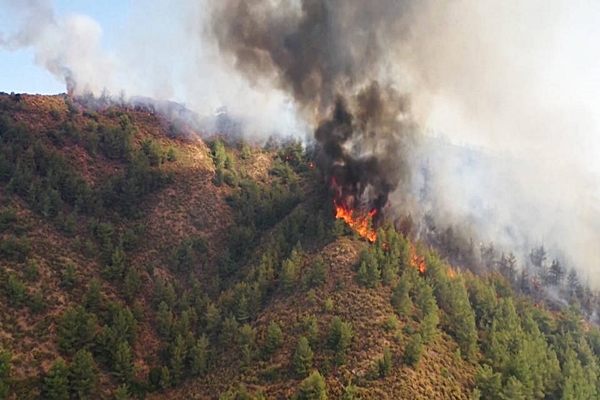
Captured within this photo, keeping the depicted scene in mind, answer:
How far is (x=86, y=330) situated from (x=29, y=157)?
1621 inches

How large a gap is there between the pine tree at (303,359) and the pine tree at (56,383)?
26777mm

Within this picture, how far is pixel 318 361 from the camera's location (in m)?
59.5

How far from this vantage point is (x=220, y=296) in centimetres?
7781

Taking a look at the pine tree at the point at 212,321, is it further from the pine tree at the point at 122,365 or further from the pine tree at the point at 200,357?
the pine tree at the point at 122,365

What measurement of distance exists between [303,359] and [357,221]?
1295 inches

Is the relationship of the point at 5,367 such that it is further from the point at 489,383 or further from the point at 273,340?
the point at 489,383

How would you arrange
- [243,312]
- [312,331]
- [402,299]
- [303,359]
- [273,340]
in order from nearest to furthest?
[303,359], [312,331], [273,340], [402,299], [243,312]

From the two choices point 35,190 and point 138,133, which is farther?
point 138,133

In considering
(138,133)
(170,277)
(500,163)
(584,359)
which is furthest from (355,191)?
(500,163)

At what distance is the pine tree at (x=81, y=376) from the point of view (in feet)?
191

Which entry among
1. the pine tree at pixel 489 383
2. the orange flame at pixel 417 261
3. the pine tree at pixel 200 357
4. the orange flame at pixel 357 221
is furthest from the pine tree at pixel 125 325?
the pine tree at pixel 489 383

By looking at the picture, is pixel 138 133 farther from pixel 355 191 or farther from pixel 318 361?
pixel 318 361

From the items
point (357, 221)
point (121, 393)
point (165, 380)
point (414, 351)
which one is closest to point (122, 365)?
point (121, 393)

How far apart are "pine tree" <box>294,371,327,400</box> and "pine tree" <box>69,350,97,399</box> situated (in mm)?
25022
